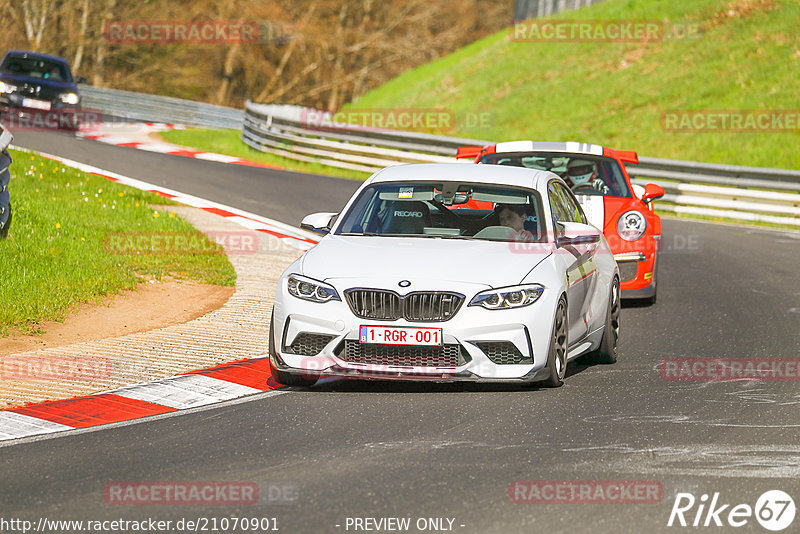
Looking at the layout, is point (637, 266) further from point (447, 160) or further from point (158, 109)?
point (158, 109)

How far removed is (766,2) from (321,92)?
25.4 metres

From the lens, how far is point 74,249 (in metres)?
13.0

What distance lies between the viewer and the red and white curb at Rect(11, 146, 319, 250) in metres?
16.2

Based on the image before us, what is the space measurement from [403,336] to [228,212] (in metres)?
11.0

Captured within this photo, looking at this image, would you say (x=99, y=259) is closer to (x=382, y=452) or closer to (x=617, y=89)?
(x=382, y=452)

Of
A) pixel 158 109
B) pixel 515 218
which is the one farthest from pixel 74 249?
pixel 158 109

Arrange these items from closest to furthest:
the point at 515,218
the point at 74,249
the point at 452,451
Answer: the point at 452,451 < the point at 515,218 < the point at 74,249

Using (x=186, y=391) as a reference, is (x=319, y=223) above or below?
above

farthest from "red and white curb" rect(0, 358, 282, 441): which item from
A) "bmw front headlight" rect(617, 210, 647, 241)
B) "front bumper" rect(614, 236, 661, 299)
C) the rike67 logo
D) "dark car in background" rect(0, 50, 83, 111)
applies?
"dark car in background" rect(0, 50, 83, 111)

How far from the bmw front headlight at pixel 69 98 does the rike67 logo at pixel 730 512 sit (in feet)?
84.8

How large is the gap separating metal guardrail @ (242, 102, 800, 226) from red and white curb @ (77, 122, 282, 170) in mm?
1138

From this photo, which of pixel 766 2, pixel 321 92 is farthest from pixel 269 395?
pixel 321 92

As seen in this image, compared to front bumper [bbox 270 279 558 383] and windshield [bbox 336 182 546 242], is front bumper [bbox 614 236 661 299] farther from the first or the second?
front bumper [bbox 270 279 558 383]

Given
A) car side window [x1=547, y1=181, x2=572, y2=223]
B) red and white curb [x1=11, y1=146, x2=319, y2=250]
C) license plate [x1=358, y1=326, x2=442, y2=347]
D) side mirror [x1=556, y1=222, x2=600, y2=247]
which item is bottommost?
red and white curb [x1=11, y1=146, x2=319, y2=250]
